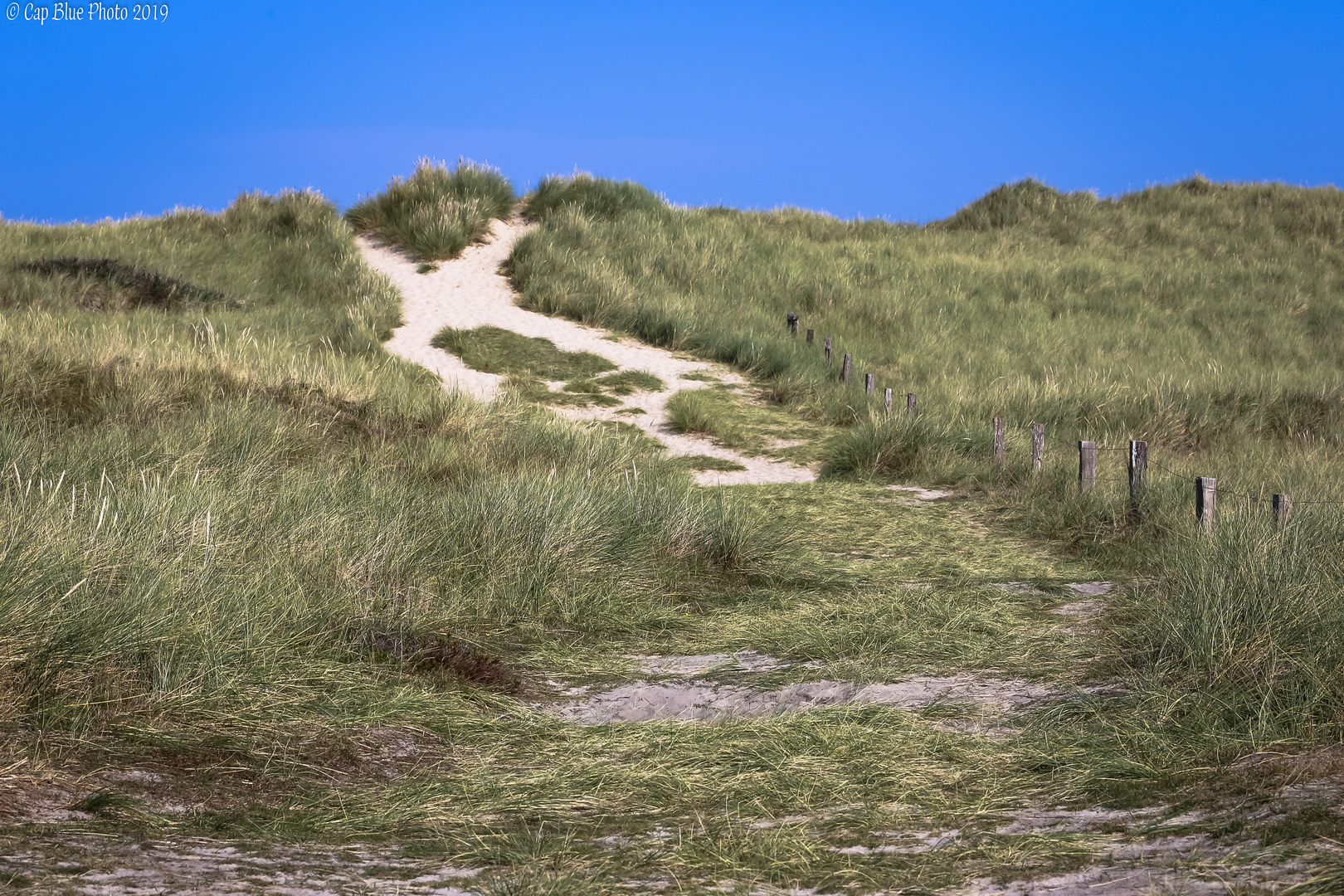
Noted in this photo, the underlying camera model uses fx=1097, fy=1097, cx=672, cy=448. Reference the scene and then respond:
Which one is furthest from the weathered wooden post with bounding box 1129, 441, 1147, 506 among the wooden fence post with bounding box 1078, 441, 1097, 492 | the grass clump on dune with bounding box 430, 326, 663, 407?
the grass clump on dune with bounding box 430, 326, 663, 407

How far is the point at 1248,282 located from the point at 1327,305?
1.75 meters

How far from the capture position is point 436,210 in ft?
69.7

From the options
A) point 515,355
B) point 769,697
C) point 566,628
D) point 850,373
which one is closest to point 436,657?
point 566,628

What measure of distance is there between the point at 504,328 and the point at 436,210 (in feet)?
16.7

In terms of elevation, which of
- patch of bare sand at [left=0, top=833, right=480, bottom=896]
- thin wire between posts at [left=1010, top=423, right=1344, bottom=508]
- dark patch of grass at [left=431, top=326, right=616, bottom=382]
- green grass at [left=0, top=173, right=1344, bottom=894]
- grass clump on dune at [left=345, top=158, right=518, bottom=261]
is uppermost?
grass clump on dune at [left=345, top=158, right=518, bottom=261]

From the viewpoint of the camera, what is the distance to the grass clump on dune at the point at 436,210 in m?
20.6

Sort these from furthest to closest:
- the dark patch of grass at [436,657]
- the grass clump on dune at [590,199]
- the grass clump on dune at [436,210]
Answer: the grass clump on dune at [590,199] → the grass clump on dune at [436,210] → the dark patch of grass at [436,657]

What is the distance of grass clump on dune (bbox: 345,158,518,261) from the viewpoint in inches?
810

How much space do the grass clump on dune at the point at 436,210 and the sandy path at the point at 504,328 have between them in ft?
1.04

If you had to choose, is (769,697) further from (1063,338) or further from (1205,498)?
(1063,338)

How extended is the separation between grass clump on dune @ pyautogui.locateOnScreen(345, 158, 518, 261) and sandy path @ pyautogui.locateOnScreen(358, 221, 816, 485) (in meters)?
0.32

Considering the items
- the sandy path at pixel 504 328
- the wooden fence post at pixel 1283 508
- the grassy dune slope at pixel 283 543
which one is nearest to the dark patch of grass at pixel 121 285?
the sandy path at pixel 504 328

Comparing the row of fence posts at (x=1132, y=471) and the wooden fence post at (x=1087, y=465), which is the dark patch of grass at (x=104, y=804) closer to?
the row of fence posts at (x=1132, y=471)

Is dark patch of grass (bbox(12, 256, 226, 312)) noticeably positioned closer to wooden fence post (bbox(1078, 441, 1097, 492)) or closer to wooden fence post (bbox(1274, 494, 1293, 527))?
wooden fence post (bbox(1078, 441, 1097, 492))
